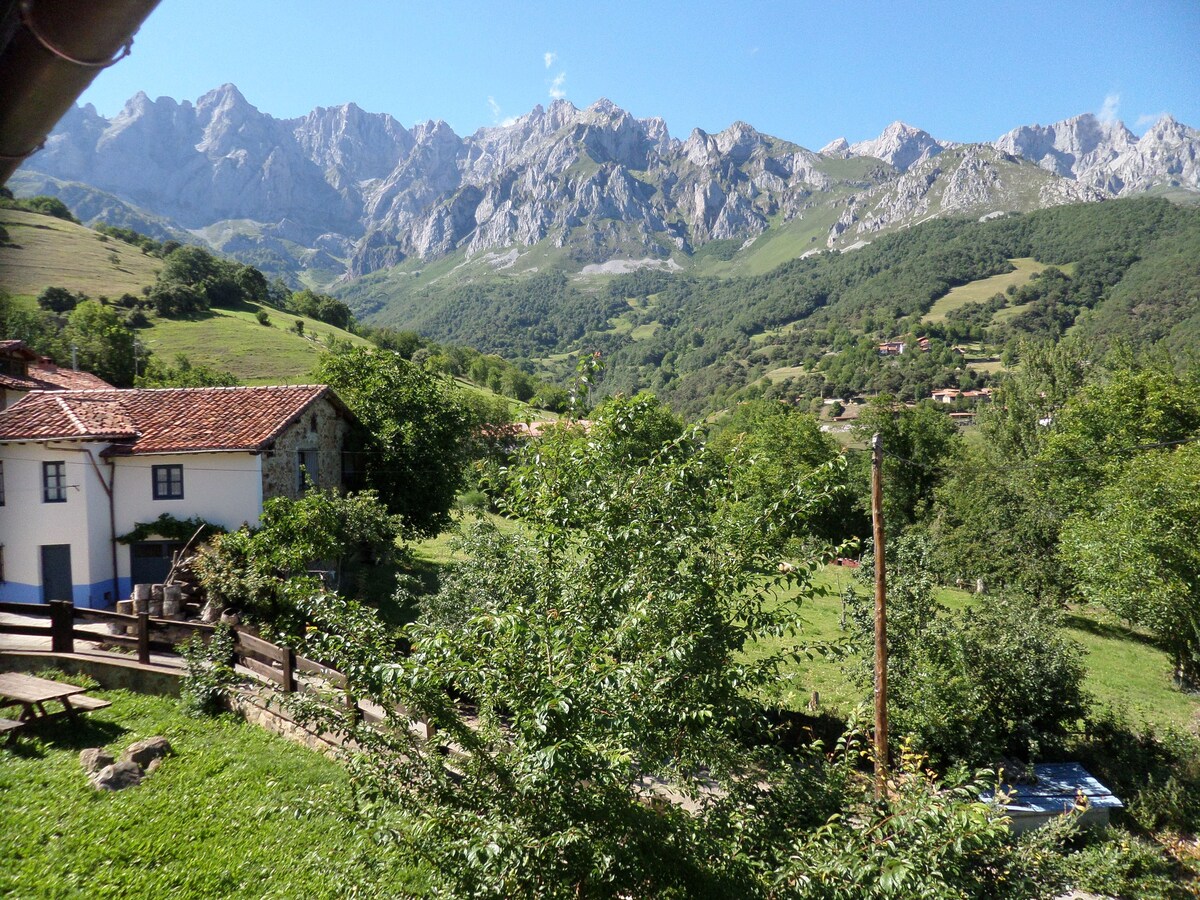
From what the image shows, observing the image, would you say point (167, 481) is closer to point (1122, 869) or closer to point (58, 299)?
point (1122, 869)

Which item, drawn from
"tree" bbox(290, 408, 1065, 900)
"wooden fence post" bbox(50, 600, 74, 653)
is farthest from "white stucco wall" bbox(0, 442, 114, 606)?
"tree" bbox(290, 408, 1065, 900)

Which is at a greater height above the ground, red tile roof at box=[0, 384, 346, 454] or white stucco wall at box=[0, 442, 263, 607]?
red tile roof at box=[0, 384, 346, 454]

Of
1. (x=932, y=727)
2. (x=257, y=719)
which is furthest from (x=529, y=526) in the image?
(x=932, y=727)

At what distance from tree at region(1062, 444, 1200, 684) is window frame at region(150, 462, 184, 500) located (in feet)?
105

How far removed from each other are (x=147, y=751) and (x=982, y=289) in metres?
207

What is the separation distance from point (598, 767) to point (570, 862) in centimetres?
64

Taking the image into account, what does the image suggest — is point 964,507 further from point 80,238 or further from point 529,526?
point 80,238

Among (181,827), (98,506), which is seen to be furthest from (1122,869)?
(98,506)

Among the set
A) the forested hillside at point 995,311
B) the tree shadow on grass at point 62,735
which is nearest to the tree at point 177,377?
the tree shadow on grass at point 62,735

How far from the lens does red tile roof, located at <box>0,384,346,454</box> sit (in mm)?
17797

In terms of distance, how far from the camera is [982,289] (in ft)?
582

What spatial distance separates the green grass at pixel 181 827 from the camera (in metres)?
6.32

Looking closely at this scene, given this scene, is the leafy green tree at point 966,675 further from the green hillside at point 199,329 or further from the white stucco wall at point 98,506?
the green hillside at point 199,329

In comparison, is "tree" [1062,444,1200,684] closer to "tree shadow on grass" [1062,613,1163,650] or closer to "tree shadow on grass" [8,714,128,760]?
"tree shadow on grass" [1062,613,1163,650]
